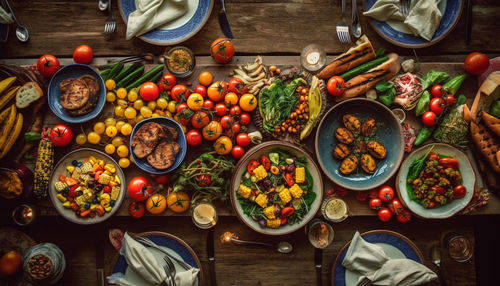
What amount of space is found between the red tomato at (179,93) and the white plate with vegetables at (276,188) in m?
1.01

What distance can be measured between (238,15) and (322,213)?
2.70m

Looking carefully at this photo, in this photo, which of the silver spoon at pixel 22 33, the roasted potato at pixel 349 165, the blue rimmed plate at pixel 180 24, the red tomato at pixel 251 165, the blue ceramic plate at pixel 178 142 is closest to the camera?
the blue ceramic plate at pixel 178 142

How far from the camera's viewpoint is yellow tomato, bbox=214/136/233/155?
3367 millimetres

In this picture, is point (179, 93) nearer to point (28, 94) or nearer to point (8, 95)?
point (28, 94)

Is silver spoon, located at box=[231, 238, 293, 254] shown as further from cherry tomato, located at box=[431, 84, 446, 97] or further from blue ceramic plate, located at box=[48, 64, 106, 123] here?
cherry tomato, located at box=[431, 84, 446, 97]

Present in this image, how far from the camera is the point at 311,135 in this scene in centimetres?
359

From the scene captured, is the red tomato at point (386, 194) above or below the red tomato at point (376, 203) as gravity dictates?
above

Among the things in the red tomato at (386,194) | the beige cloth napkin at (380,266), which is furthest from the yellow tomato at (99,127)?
the red tomato at (386,194)

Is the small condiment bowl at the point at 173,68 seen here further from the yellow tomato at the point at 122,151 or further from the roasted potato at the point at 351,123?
the roasted potato at the point at 351,123

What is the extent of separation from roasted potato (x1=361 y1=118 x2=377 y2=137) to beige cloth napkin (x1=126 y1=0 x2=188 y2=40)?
8.47 ft

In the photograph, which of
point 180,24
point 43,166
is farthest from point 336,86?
point 43,166

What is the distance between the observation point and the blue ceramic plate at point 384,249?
3553mm

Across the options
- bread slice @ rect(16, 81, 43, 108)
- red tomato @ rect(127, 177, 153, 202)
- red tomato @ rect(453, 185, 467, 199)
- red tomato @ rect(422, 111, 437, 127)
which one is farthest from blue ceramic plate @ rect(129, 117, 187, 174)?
red tomato @ rect(453, 185, 467, 199)

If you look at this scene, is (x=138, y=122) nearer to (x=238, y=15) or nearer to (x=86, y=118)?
(x=86, y=118)
